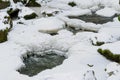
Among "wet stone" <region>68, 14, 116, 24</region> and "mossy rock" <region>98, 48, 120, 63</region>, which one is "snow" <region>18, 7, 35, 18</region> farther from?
"mossy rock" <region>98, 48, 120, 63</region>

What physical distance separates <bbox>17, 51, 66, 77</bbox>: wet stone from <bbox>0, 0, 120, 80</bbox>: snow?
27cm

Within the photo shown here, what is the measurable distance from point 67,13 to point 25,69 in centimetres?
759

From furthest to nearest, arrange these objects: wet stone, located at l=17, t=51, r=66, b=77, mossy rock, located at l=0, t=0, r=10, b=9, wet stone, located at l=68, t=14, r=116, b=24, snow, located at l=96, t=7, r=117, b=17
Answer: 1. mossy rock, located at l=0, t=0, r=10, b=9
2. snow, located at l=96, t=7, r=117, b=17
3. wet stone, located at l=68, t=14, r=116, b=24
4. wet stone, located at l=17, t=51, r=66, b=77

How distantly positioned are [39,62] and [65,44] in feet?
5.59

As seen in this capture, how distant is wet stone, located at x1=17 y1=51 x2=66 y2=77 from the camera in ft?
35.1

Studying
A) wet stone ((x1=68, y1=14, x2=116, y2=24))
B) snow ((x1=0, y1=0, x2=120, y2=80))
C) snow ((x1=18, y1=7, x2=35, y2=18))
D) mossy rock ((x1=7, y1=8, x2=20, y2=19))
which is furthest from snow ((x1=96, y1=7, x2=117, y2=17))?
mossy rock ((x1=7, y1=8, x2=20, y2=19))

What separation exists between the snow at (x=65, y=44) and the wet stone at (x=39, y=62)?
265 mm

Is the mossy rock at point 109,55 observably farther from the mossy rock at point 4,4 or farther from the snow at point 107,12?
the mossy rock at point 4,4

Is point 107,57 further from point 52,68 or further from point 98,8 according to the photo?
point 98,8

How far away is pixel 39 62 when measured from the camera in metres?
11.6

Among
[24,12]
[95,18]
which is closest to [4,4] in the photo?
[24,12]

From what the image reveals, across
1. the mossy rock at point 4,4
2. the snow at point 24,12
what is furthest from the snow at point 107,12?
the mossy rock at point 4,4

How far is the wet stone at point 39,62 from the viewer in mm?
10688

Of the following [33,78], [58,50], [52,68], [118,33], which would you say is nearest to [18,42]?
[58,50]
